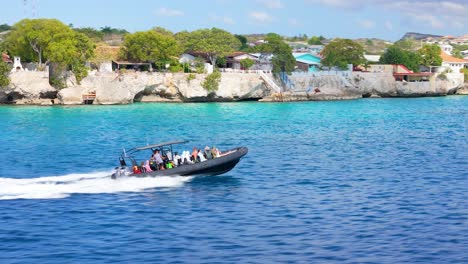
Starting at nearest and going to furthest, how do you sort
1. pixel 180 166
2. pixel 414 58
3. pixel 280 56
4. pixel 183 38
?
1. pixel 180 166
2. pixel 280 56
3. pixel 183 38
4. pixel 414 58

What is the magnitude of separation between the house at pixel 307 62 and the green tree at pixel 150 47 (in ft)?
88.0

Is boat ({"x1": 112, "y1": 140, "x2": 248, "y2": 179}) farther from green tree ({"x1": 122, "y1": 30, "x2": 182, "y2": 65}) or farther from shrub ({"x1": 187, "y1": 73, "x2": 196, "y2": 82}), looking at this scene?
green tree ({"x1": 122, "y1": 30, "x2": 182, "y2": 65})

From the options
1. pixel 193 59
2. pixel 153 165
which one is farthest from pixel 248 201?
pixel 193 59

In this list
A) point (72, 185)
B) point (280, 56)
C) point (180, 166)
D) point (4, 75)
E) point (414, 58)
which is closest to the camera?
point (72, 185)

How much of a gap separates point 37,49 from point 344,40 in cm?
5283

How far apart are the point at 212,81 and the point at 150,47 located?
11.1 meters

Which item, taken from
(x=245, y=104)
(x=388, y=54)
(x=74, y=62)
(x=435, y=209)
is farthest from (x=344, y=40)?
(x=435, y=209)

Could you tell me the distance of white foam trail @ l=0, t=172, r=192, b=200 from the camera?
99.6 ft

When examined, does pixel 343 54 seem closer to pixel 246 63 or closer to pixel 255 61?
pixel 255 61

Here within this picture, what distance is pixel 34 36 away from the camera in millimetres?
85938

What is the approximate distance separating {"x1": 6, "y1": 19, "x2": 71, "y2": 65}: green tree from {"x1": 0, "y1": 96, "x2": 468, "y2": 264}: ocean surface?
32285mm

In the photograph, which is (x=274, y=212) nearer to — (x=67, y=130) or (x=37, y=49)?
(x=67, y=130)

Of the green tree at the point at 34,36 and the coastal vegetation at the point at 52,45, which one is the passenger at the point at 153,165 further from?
the green tree at the point at 34,36

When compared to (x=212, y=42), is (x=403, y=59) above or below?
below
